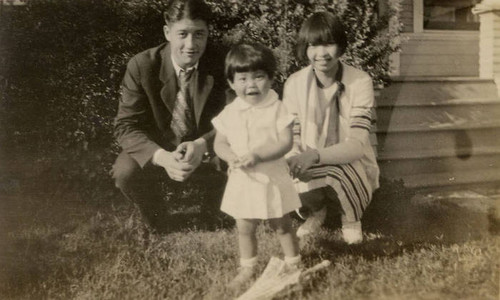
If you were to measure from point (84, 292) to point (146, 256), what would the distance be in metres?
0.24

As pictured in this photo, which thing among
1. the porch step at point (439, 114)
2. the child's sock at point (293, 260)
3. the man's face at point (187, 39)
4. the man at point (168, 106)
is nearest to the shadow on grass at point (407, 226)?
the child's sock at point (293, 260)

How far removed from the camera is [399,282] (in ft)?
5.15

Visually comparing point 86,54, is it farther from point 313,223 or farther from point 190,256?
point 313,223

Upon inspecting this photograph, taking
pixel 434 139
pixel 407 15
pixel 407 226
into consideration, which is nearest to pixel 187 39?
pixel 407 226

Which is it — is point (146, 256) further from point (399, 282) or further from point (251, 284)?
point (399, 282)

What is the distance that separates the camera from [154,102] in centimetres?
175

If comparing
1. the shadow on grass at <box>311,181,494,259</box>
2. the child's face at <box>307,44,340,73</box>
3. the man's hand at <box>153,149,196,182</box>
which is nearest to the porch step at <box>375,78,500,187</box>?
the shadow on grass at <box>311,181,494,259</box>

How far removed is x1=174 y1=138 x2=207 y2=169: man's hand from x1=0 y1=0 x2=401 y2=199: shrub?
37cm

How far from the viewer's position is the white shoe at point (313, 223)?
5.98 feet

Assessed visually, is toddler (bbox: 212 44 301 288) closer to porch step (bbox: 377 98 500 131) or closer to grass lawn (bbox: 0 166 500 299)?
grass lawn (bbox: 0 166 500 299)

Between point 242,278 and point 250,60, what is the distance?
0.64 m

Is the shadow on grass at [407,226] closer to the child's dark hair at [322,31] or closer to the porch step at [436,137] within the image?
the porch step at [436,137]

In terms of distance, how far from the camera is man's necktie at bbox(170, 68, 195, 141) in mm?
1749

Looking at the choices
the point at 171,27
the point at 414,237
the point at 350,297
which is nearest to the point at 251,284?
the point at 350,297
